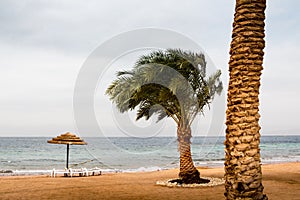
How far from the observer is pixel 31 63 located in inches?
936

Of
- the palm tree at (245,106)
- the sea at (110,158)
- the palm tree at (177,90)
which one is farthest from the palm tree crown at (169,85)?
the palm tree at (245,106)

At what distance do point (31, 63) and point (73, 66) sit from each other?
3.08 m

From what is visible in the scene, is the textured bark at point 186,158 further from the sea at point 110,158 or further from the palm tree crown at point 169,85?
the sea at point 110,158

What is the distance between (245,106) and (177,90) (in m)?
7.97

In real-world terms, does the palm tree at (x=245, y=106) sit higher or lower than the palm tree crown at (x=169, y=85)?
lower

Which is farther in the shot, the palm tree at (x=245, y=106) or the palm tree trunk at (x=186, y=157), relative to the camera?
the palm tree trunk at (x=186, y=157)

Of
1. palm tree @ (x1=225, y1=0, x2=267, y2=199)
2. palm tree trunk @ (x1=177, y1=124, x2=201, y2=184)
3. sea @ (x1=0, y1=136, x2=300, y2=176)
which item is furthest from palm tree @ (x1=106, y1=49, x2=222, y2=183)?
palm tree @ (x1=225, y1=0, x2=267, y2=199)

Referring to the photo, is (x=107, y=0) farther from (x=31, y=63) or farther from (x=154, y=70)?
(x=31, y=63)

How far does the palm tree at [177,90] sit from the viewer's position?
13086 mm

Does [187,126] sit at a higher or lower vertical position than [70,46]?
lower

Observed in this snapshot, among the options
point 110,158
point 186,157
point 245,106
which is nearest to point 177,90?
point 186,157

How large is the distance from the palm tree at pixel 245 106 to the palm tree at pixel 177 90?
7.78 metres

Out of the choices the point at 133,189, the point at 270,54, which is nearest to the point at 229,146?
the point at 133,189

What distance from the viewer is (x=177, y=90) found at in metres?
12.8
